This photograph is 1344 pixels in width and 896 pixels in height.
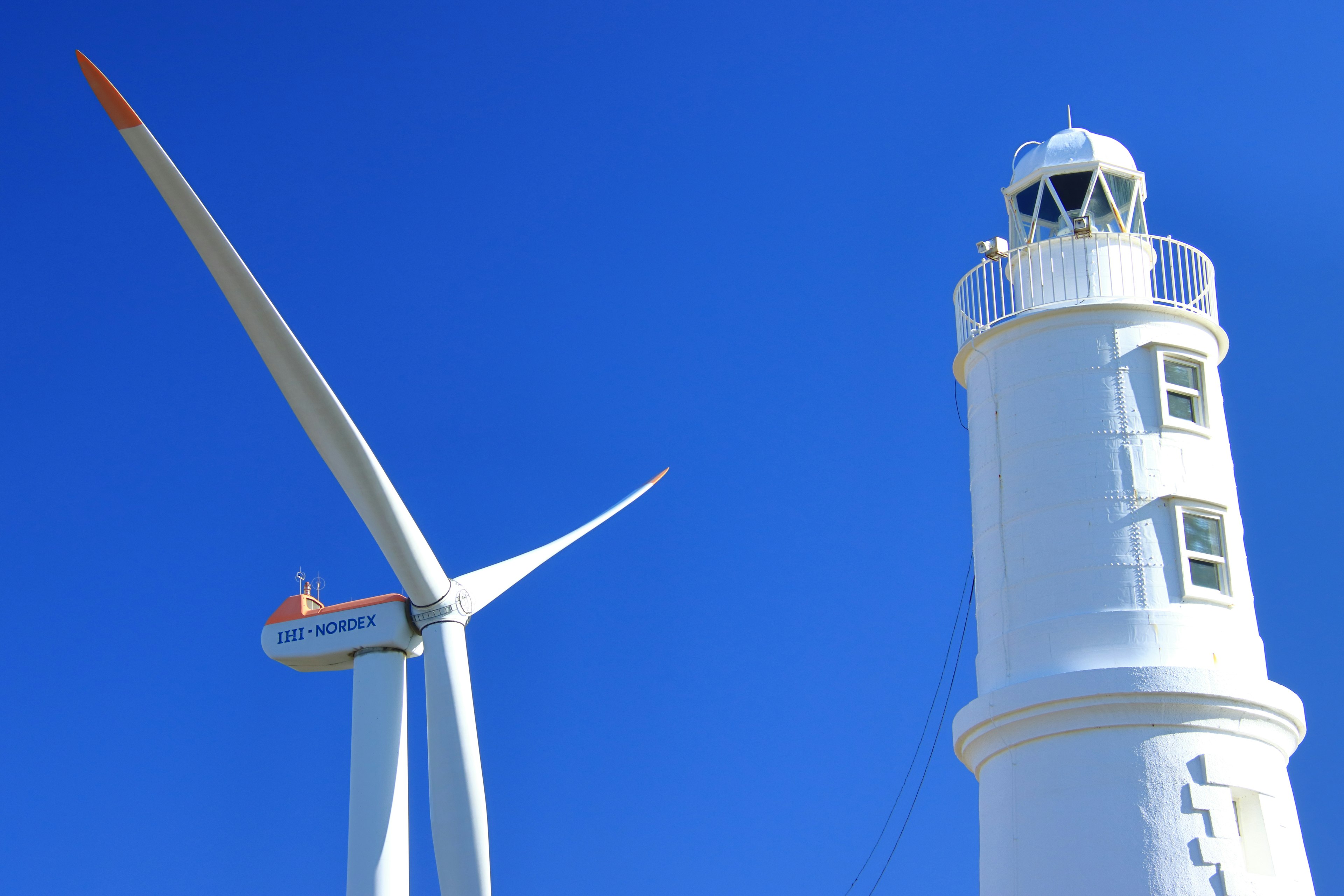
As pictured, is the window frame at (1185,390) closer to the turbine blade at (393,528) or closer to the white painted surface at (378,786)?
the turbine blade at (393,528)

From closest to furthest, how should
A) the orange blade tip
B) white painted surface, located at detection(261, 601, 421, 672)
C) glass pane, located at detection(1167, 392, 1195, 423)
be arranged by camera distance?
the orange blade tip, glass pane, located at detection(1167, 392, 1195, 423), white painted surface, located at detection(261, 601, 421, 672)

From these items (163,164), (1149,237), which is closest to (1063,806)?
(1149,237)

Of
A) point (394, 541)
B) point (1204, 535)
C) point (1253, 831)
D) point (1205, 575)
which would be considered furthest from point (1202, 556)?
point (394, 541)

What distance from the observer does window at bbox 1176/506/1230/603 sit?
85.8ft

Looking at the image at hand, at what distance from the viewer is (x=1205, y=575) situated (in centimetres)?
2655

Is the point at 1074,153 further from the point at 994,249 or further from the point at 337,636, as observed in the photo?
the point at 337,636

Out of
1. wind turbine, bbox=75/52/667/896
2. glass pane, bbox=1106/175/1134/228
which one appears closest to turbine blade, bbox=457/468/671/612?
wind turbine, bbox=75/52/667/896

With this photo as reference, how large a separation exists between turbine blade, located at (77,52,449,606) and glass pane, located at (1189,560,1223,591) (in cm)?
1474

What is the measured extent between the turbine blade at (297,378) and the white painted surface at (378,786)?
6.67 feet

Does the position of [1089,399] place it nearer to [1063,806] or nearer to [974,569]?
[974,569]

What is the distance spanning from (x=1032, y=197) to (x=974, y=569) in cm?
794

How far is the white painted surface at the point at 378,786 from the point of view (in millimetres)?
29781

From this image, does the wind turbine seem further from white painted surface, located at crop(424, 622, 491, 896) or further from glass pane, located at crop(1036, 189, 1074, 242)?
glass pane, located at crop(1036, 189, 1074, 242)

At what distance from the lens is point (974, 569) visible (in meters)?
28.3
